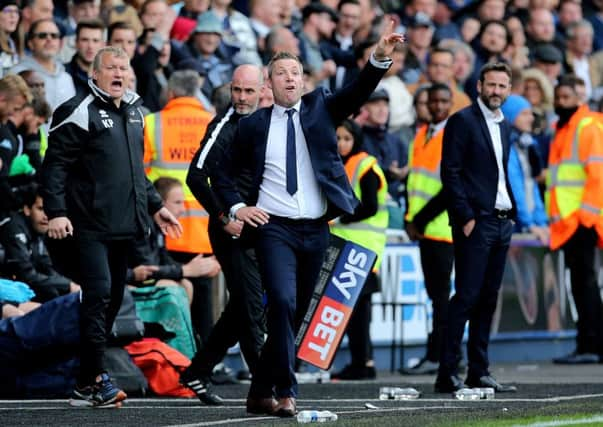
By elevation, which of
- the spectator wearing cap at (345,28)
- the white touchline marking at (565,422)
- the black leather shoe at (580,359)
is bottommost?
the black leather shoe at (580,359)

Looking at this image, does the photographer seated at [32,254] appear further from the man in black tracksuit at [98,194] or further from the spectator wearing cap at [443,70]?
the spectator wearing cap at [443,70]

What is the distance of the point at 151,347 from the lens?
13.3 meters

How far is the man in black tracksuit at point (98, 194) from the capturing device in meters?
11.2

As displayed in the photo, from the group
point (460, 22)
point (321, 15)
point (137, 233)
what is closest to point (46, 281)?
point (137, 233)

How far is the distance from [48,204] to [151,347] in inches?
99.4

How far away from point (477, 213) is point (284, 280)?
2.77m

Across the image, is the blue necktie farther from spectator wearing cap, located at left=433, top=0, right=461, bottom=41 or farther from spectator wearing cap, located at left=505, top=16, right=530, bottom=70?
spectator wearing cap, located at left=433, top=0, right=461, bottom=41

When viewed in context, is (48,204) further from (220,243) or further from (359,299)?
(359,299)

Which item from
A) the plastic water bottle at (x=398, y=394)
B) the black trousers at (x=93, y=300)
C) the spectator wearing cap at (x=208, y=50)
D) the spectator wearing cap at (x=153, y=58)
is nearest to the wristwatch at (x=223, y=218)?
the black trousers at (x=93, y=300)

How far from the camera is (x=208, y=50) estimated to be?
58.1 feet

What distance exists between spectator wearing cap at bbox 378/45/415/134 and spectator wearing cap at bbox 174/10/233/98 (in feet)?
6.53

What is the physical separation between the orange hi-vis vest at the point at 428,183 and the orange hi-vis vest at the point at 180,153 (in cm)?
209

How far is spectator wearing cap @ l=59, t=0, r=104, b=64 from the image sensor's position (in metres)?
16.9

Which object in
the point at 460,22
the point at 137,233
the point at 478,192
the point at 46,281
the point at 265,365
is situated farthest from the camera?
the point at 460,22
